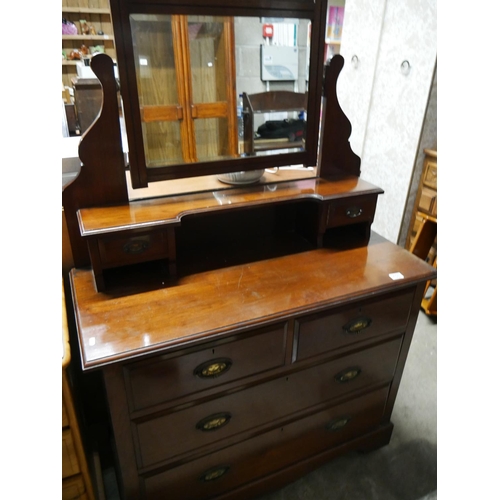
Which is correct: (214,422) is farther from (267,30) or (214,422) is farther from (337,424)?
(267,30)

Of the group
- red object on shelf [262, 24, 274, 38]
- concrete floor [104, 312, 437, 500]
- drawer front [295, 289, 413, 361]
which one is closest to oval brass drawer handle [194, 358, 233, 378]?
drawer front [295, 289, 413, 361]

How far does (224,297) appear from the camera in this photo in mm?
1032

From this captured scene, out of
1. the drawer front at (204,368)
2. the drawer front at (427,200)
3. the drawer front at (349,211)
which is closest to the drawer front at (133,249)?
the drawer front at (204,368)

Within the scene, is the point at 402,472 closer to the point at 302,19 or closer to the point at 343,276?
the point at 343,276

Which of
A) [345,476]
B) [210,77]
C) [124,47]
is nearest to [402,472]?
[345,476]

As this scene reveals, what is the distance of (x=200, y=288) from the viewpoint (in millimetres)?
1066

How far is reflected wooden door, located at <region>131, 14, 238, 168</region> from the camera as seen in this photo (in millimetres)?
994

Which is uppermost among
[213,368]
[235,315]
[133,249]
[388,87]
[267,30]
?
[267,30]

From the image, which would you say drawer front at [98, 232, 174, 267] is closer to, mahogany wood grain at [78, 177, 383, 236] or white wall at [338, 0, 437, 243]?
mahogany wood grain at [78, 177, 383, 236]

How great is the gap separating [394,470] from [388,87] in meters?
1.98

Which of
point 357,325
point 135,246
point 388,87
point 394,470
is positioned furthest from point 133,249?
point 388,87

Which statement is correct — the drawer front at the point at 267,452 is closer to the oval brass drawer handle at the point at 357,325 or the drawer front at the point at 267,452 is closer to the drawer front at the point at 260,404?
the drawer front at the point at 260,404

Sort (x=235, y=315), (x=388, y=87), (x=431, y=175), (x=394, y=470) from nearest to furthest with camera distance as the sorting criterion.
→ (x=235, y=315)
(x=394, y=470)
(x=431, y=175)
(x=388, y=87)

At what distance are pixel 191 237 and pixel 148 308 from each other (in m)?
0.35
